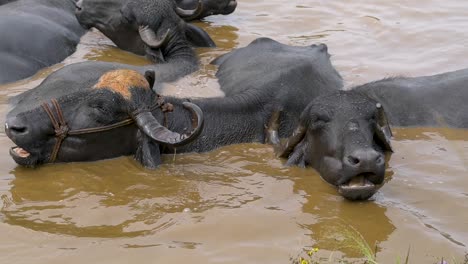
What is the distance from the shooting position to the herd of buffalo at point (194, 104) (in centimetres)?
616

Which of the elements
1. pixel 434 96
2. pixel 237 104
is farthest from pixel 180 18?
pixel 434 96

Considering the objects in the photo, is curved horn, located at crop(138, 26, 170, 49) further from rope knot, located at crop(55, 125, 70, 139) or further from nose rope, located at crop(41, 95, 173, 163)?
rope knot, located at crop(55, 125, 70, 139)

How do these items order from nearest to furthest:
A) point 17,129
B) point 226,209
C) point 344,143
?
point 226,209 < point 344,143 < point 17,129

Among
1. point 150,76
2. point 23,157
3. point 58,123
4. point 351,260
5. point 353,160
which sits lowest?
point 351,260

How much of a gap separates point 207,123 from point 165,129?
683 mm

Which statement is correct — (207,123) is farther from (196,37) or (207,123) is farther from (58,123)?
(196,37)

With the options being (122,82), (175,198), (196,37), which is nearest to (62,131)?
(122,82)

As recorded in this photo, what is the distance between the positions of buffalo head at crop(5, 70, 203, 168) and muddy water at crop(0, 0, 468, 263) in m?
0.12

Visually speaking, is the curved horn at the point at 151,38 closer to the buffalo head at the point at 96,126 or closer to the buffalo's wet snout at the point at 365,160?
the buffalo head at the point at 96,126

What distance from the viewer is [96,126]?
6367 mm

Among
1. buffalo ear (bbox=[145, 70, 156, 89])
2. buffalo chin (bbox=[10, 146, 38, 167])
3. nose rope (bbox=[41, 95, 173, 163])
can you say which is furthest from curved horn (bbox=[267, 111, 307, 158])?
buffalo chin (bbox=[10, 146, 38, 167])

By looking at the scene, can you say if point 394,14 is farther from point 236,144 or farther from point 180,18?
point 236,144

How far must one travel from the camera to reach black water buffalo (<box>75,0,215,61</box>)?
919 cm

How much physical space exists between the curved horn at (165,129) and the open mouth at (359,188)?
1164 mm
